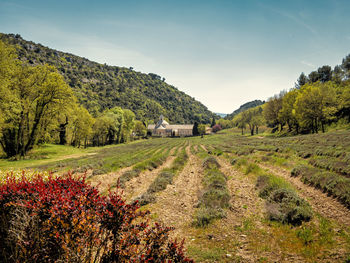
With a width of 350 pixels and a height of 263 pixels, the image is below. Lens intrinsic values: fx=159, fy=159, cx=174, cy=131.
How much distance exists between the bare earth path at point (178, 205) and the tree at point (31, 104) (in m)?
25.6

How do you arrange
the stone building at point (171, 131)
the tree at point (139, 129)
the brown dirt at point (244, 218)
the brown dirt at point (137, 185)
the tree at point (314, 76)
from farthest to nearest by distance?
1. the stone building at point (171, 131)
2. the tree at point (139, 129)
3. the tree at point (314, 76)
4. the brown dirt at point (137, 185)
5. the brown dirt at point (244, 218)

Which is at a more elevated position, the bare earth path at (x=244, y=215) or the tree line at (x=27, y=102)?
the tree line at (x=27, y=102)

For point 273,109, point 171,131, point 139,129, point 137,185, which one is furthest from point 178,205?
point 171,131

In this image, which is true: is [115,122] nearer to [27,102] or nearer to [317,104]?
[27,102]

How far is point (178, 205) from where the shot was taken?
8.90m

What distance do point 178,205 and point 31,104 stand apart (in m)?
28.6

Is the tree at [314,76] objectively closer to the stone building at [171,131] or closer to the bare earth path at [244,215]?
the stone building at [171,131]

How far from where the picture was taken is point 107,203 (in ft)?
11.6

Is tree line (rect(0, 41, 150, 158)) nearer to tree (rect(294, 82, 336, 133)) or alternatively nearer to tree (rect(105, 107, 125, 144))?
tree (rect(105, 107, 125, 144))

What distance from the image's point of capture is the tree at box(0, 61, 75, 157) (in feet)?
76.8

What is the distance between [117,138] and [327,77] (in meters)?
105

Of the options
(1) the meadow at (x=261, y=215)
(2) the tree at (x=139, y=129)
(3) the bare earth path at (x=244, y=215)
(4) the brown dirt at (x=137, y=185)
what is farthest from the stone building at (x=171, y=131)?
(3) the bare earth path at (x=244, y=215)

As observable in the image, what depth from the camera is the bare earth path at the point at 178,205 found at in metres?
7.05

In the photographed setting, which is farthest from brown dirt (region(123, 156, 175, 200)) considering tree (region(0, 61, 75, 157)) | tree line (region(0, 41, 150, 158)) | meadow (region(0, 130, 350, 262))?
tree (region(0, 61, 75, 157))
